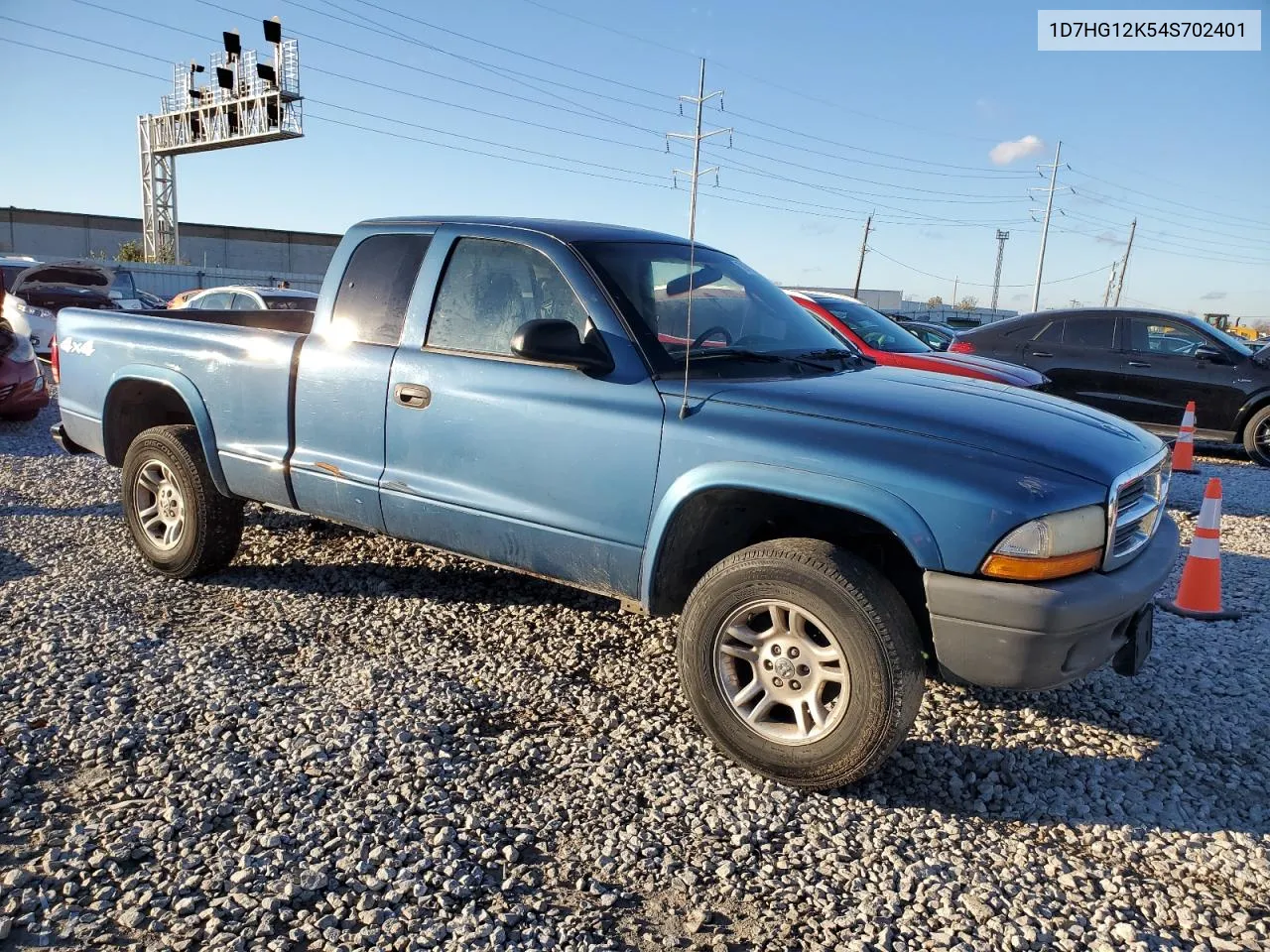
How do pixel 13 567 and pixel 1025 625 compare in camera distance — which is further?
pixel 13 567

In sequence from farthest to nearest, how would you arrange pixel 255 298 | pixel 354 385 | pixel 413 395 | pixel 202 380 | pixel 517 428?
pixel 255 298 < pixel 202 380 < pixel 354 385 < pixel 413 395 < pixel 517 428

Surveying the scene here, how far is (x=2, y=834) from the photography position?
2656 millimetres

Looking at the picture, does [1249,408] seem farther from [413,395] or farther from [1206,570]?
[413,395]

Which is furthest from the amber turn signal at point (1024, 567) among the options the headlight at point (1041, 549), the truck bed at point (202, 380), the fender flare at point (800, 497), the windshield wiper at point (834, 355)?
the truck bed at point (202, 380)

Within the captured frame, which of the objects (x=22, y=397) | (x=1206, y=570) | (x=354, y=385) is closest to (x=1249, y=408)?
(x=1206, y=570)

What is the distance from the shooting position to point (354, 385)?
4051 millimetres

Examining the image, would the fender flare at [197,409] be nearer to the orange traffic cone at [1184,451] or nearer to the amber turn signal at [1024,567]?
the amber turn signal at [1024,567]

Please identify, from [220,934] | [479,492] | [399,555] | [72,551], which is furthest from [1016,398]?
[72,551]

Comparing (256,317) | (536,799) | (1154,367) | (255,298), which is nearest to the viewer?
(536,799)

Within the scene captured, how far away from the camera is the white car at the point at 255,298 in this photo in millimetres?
11656

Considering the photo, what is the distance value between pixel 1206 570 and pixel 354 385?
4.50 meters

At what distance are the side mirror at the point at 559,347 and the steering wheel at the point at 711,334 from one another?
419 millimetres

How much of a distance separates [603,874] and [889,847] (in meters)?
0.87

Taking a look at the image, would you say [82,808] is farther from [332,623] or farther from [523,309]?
[523,309]
